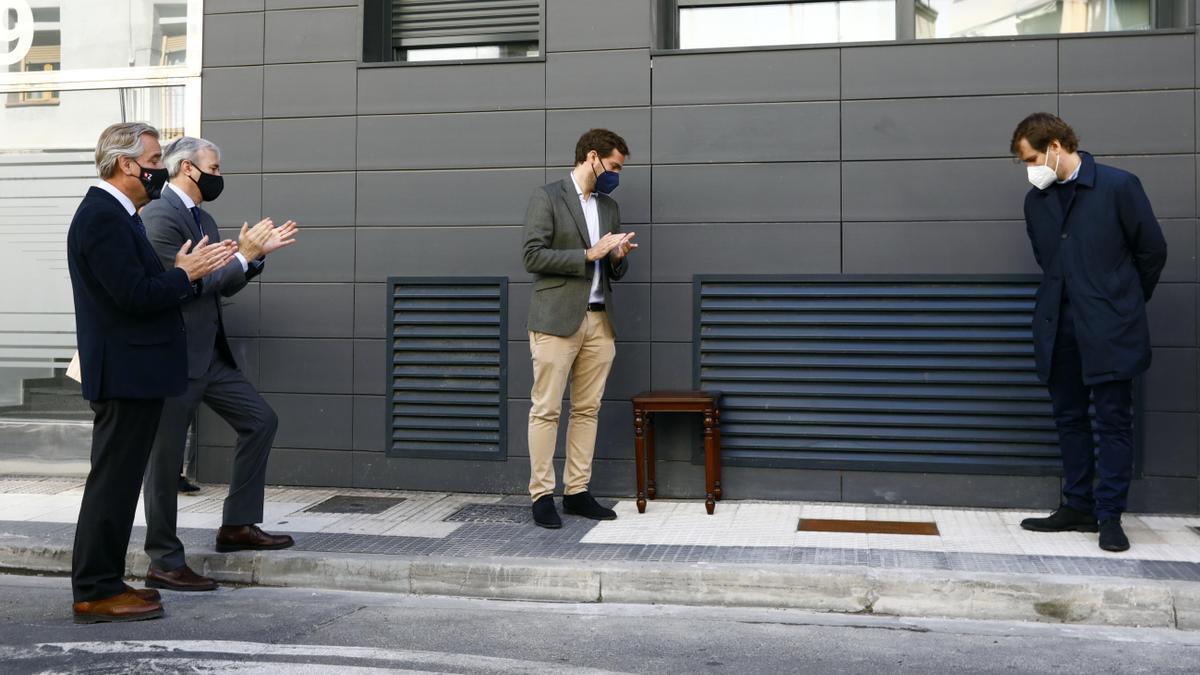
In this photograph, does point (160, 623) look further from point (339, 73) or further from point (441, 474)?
point (339, 73)

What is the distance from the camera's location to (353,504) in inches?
284

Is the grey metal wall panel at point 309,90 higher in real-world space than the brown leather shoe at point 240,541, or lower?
higher

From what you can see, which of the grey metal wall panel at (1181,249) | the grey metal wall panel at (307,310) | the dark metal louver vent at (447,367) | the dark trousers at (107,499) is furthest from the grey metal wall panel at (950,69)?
the dark trousers at (107,499)

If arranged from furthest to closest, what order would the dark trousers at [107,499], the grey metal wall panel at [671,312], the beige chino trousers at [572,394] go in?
the grey metal wall panel at [671,312]
the beige chino trousers at [572,394]
the dark trousers at [107,499]

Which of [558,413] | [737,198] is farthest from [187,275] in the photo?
[737,198]

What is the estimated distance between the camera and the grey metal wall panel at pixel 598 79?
7332 mm

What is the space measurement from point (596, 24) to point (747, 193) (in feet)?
4.80

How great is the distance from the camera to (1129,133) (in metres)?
6.72

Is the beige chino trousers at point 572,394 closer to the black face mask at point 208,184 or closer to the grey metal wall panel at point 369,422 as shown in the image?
the grey metal wall panel at point 369,422

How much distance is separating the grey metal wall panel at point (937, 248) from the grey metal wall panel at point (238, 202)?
3.94 m

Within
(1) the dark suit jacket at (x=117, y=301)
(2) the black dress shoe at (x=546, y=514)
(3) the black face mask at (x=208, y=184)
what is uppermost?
(3) the black face mask at (x=208, y=184)

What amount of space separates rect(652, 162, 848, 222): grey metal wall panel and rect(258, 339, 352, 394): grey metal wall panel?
2322 millimetres

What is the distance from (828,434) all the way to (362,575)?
9.90 ft

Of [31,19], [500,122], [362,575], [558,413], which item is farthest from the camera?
[31,19]
